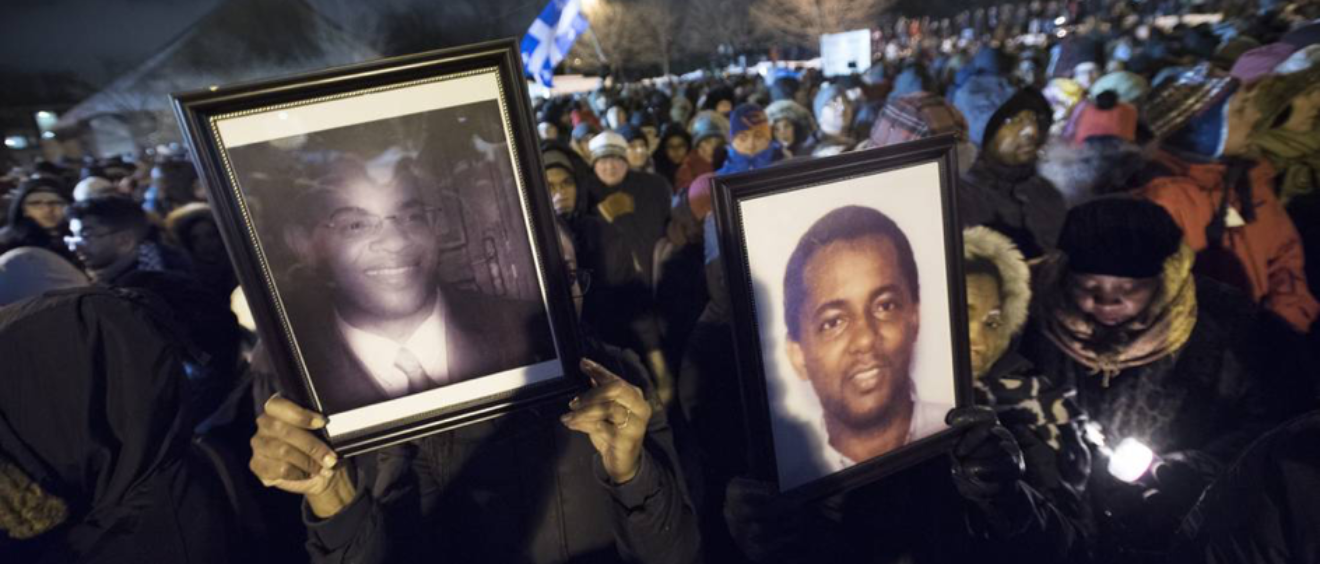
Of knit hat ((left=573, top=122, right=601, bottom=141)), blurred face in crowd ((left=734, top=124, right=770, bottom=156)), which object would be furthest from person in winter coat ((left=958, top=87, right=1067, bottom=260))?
knit hat ((left=573, top=122, right=601, bottom=141))

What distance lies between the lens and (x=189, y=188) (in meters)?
6.19

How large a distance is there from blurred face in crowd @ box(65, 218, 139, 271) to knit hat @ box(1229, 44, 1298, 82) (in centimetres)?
863

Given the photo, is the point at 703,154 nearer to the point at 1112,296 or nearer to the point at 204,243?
the point at 204,243

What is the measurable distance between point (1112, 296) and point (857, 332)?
4.52 ft

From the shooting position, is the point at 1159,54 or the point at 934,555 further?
the point at 1159,54

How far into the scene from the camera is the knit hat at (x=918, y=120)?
3.74m

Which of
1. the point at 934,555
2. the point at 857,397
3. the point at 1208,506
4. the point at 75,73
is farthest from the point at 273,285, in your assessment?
the point at 75,73

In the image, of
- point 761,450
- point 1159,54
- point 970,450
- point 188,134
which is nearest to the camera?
point 188,134

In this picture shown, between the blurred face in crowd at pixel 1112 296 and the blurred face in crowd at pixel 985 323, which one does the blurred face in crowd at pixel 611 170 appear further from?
the blurred face in crowd at pixel 1112 296

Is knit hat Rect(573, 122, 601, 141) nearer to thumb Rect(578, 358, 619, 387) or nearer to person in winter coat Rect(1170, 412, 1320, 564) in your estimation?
thumb Rect(578, 358, 619, 387)

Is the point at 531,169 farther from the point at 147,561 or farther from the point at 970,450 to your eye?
the point at 147,561

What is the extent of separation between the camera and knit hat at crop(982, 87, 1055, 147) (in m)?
3.62

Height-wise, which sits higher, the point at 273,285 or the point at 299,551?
the point at 273,285

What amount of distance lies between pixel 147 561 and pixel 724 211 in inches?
80.1
